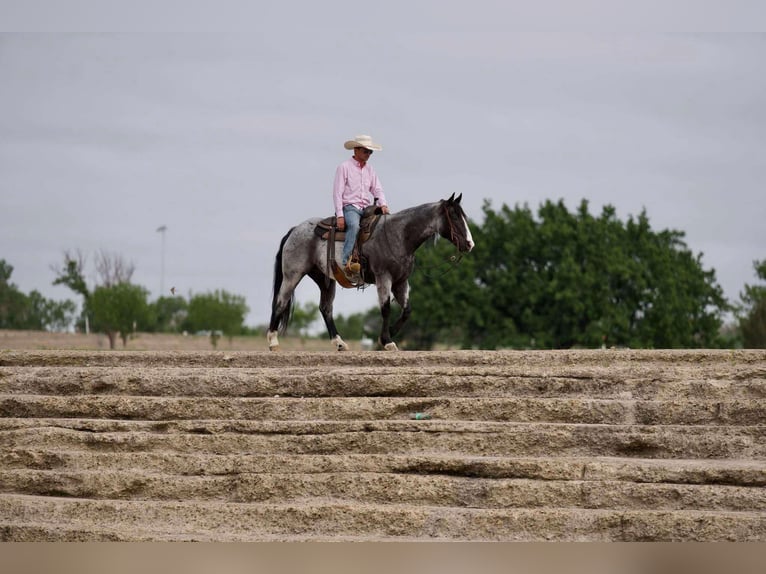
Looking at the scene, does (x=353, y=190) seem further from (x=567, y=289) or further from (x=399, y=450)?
(x=567, y=289)

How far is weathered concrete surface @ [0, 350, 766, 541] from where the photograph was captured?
32.2 feet

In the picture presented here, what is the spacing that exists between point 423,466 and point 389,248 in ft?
16.7

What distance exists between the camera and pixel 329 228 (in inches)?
606

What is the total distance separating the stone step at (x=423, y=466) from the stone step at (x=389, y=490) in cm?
11

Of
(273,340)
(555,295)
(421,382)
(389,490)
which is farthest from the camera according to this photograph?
(555,295)

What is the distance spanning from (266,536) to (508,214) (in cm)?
4446

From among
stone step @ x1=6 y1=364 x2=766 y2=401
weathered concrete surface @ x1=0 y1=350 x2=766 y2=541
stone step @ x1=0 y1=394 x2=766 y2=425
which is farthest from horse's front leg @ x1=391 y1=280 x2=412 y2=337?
stone step @ x1=0 y1=394 x2=766 y2=425

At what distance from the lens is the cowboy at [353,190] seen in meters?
15.2

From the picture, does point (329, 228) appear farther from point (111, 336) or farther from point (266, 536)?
point (111, 336)

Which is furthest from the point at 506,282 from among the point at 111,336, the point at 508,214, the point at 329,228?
the point at 329,228

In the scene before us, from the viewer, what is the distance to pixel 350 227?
598 inches

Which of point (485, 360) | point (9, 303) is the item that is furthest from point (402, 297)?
point (9, 303)

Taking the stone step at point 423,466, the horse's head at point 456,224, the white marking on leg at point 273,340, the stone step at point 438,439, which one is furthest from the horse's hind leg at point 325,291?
the stone step at point 423,466

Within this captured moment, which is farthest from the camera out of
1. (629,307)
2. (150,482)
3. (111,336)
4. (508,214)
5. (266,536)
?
(508,214)
